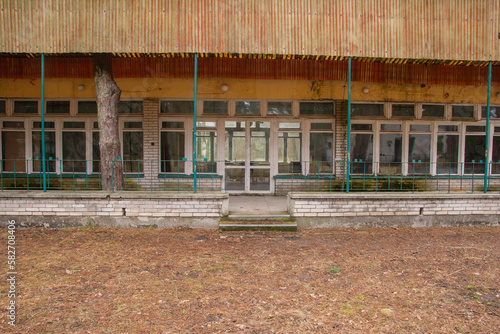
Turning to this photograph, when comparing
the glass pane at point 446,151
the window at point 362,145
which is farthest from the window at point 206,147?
the glass pane at point 446,151

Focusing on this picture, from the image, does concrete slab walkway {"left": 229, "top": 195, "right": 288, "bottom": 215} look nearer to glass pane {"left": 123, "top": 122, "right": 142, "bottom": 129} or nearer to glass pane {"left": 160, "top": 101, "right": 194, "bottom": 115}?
glass pane {"left": 160, "top": 101, "right": 194, "bottom": 115}

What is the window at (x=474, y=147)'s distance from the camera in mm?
10508

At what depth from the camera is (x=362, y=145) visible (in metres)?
10.3

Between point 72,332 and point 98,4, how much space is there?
6.73m

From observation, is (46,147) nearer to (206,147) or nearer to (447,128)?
(206,147)

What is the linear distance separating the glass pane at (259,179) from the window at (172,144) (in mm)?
2151

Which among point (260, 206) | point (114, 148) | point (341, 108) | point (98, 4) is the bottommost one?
point (260, 206)

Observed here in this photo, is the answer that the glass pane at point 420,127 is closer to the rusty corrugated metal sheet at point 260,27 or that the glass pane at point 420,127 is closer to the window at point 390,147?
the window at point 390,147

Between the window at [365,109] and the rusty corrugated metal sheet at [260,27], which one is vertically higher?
the rusty corrugated metal sheet at [260,27]

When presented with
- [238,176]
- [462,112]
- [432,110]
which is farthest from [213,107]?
[462,112]

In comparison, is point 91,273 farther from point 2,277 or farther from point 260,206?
point 260,206

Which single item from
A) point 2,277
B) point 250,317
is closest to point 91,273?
point 2,277

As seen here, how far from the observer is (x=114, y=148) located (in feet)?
25.6

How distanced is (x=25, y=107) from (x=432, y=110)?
1267cm
